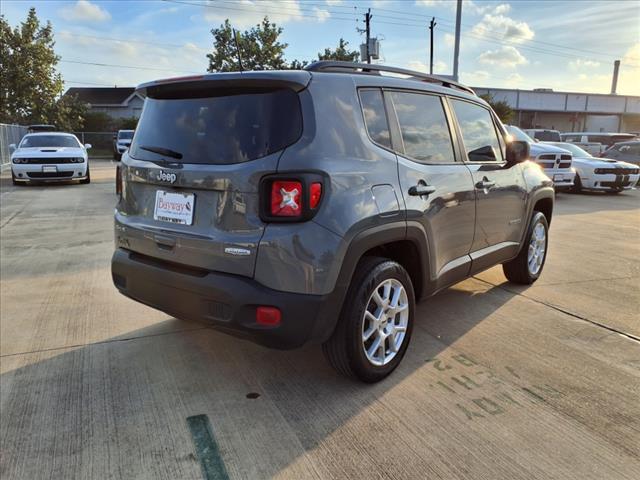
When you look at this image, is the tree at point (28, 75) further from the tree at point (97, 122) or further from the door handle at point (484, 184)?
the door handle at point (484, 184)

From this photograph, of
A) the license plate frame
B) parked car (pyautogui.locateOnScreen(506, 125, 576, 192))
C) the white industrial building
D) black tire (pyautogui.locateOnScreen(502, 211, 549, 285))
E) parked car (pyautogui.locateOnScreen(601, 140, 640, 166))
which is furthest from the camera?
the white industrial building

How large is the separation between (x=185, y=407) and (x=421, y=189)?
1964 mm

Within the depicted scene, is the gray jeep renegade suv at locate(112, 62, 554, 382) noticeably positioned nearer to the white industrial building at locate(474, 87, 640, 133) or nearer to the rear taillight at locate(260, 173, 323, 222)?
the rear taillight at locate(260, 173, 323, 222)

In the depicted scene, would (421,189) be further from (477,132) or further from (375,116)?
(477,132)

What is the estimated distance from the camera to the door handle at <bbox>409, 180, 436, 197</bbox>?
3273 millimetres

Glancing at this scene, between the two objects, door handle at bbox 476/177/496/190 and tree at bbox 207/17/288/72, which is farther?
tree at bbox 207/17/288/72

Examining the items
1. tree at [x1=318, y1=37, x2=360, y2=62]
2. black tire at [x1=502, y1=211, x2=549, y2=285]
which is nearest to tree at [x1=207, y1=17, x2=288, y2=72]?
tree at [x1=318, y1=37, x2=360, y2=62]

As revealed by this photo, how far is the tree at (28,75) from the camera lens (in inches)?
1173

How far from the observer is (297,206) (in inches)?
103

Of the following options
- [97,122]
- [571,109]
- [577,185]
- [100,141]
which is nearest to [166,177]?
[577,185]

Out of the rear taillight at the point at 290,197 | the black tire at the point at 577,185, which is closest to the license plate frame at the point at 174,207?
the rear taillight at the point at 290,197

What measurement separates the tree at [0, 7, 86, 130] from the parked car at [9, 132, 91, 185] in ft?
60.9

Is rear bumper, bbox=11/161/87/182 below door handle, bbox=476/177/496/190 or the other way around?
below

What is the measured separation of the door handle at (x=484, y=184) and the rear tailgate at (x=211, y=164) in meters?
1.83
